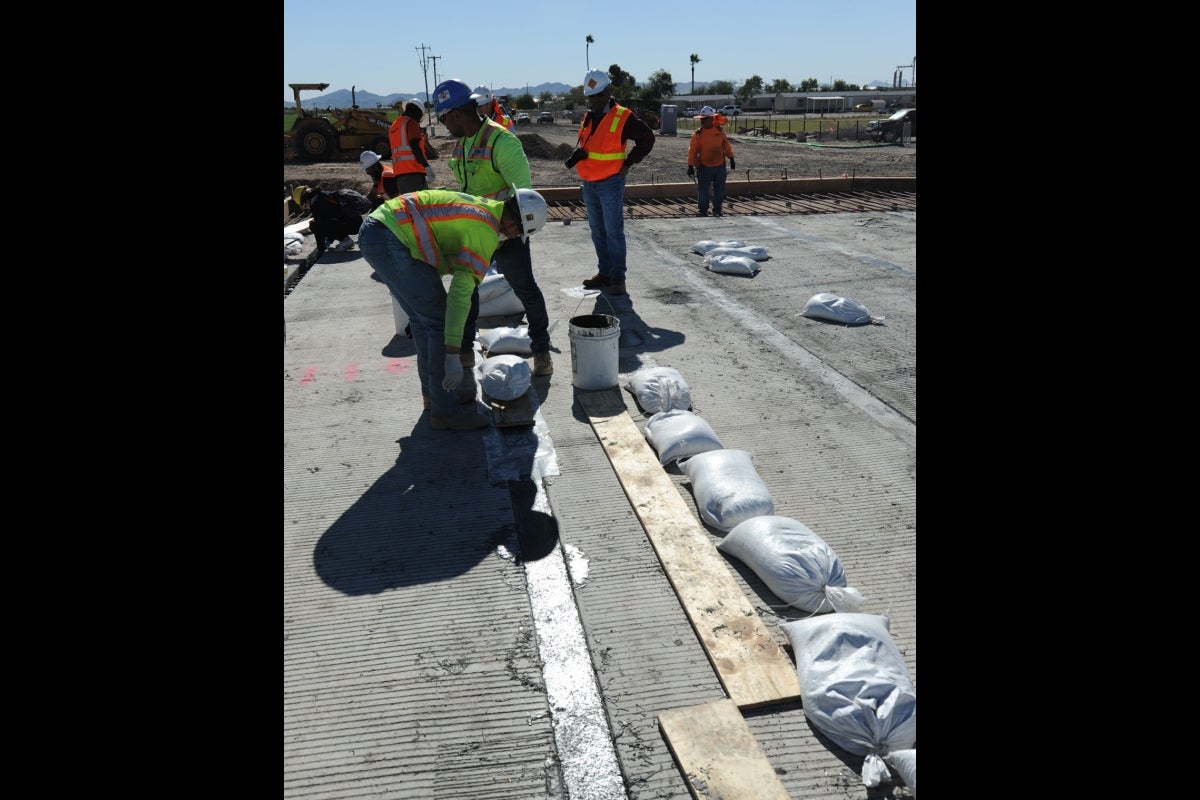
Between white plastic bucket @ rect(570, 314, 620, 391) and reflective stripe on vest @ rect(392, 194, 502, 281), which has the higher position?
reflective stripe on vest @ rect(392, 194, 502, 281)

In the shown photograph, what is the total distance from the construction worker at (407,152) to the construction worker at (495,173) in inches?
105

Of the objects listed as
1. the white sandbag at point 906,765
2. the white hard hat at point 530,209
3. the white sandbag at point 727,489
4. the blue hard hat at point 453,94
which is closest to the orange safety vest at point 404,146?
the blue hard hat at point 453,94

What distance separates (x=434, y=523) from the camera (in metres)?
3.79

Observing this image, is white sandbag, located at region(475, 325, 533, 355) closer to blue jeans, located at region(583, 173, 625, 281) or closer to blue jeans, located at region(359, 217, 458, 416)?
blue jeans, located at region(359, 217, 458, 416)

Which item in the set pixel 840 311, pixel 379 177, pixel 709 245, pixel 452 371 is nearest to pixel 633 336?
pixel 840 311

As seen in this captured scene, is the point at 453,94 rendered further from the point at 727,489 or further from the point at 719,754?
the point at 719,754

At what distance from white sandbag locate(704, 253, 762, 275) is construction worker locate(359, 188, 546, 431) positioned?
4138 mm

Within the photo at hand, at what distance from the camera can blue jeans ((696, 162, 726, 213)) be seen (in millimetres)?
11680

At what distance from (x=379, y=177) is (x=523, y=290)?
17.8 feet


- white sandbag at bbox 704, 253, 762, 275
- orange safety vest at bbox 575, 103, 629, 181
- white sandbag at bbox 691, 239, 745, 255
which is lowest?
white sandbag at bbox 704, 253, 762, 275

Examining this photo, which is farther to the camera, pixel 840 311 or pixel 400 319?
pixel 840 311

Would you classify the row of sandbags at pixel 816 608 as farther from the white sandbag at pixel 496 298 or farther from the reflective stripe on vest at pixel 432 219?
the white sandbag at pixel 496 298

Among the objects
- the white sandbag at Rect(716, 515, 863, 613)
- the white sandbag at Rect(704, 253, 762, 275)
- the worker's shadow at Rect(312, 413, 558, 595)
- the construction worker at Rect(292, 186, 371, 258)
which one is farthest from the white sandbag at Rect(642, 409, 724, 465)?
the construction worker at Rect(292, 186, 371, 258)
